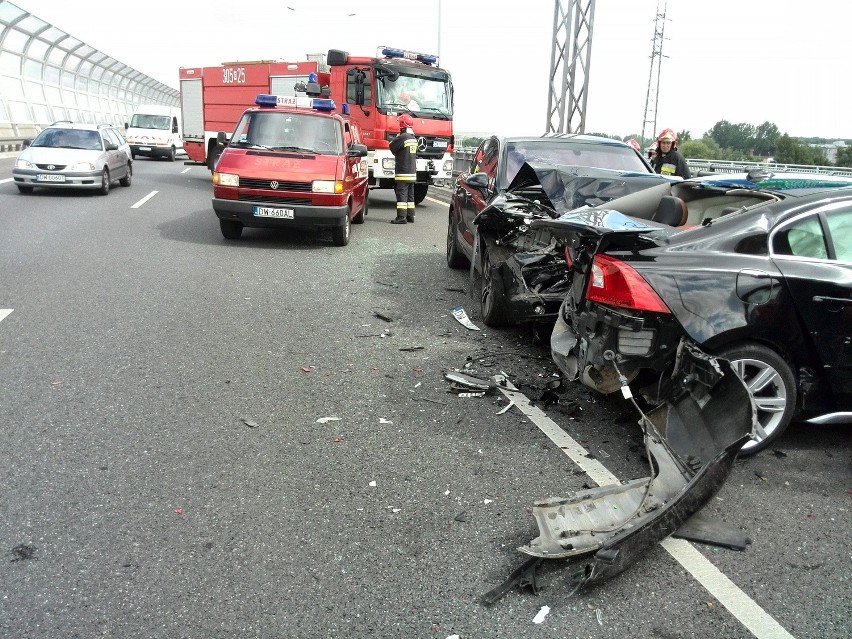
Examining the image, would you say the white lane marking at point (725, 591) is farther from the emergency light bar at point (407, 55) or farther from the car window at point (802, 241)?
the emergency light bar at point (407, 55)

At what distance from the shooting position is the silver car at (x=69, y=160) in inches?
622

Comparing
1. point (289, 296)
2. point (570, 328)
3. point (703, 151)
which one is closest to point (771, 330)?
point (570, 328)

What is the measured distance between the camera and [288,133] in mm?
11703

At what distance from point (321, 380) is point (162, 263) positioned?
5.03 meters

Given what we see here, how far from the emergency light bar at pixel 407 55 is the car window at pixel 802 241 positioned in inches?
543

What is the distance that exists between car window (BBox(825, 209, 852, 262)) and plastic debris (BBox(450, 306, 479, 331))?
3.35 metres

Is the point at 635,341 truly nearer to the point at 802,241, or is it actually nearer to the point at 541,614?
the point at 802,241

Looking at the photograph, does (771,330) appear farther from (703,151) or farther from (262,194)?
(703,151)

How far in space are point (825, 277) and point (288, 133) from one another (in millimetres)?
9309

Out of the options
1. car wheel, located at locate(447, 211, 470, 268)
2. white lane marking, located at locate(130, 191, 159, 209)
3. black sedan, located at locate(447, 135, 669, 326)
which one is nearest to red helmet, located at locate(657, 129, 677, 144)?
black sedan, located at locate(447, 135, 669, 326)

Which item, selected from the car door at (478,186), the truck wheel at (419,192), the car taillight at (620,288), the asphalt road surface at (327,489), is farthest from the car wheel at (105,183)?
the car taillight at (620,288)

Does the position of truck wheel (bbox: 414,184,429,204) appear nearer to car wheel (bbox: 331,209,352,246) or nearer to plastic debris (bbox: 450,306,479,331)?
car wheel (bbox: 331,209,352,246)

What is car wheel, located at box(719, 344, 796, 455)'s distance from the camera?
13.2 feet

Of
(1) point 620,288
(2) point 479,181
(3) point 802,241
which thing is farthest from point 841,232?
(2) point 479,181
